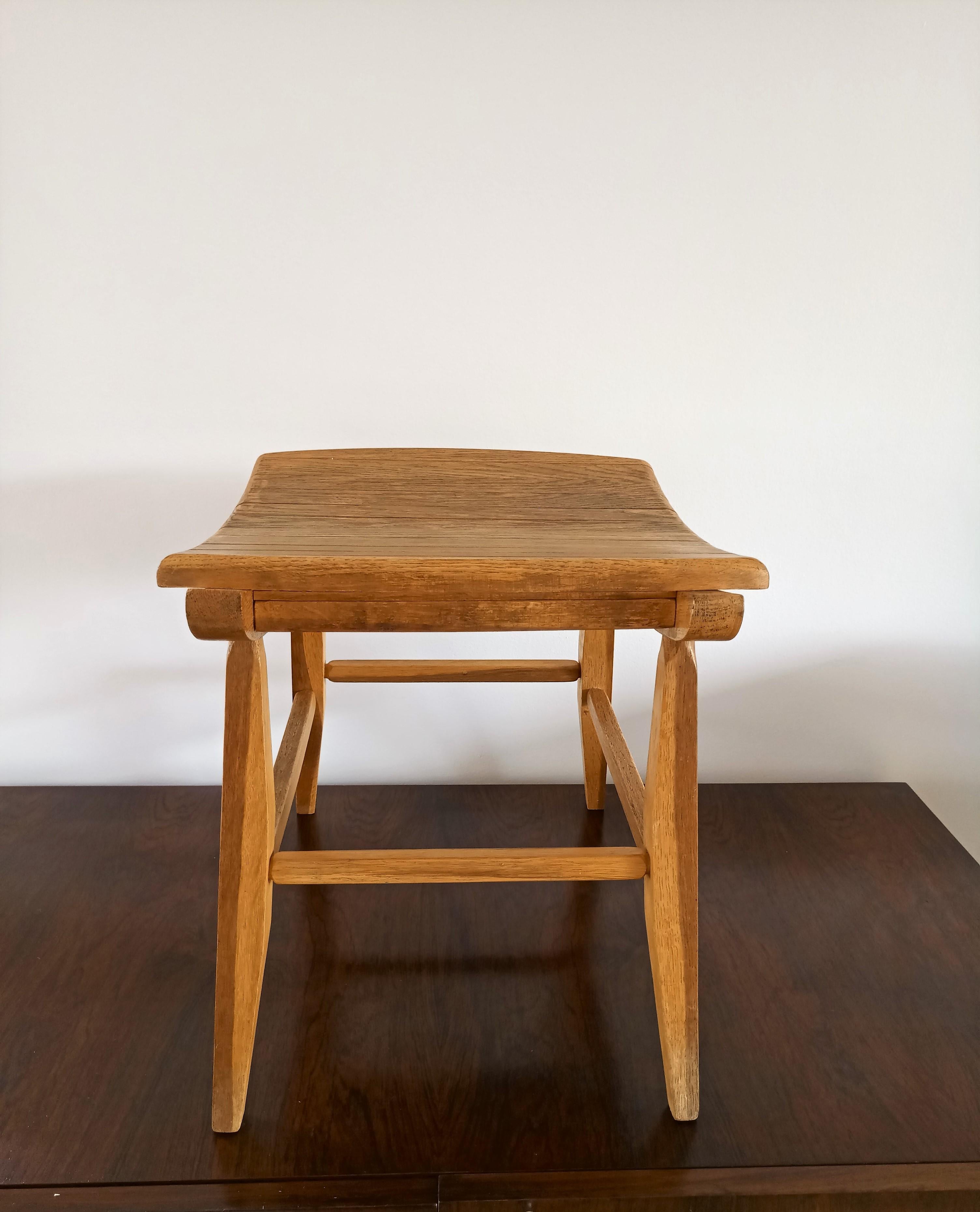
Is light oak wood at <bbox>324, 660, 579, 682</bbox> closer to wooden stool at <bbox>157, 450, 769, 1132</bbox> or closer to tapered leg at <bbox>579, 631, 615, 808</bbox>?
tapered leg at <bbox>579, 631, 615, 808</bbox>

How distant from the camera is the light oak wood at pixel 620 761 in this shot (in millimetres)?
798

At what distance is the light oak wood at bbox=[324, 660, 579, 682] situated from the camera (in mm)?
1113

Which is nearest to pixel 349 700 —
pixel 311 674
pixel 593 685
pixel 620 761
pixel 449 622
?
pixel 311 674

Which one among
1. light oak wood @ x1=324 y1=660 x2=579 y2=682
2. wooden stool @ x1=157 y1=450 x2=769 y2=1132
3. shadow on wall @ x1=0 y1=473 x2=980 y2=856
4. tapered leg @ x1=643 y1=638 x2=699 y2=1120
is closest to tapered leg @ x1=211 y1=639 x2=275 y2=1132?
wooden stool @ x1=157 y1=450 x2=769 y2=1132

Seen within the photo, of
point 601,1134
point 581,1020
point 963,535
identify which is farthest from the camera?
point 963,535

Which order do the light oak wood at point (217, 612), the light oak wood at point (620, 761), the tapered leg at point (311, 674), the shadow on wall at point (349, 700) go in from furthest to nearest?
the shadow on wall at point (349, 700) < the tapered leg at point (311, 674) < the light oak wood at point (620, 761) < the light oak wood at point (217, 612)

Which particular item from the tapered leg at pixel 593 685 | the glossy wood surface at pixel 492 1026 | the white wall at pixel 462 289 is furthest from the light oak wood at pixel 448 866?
the white wall at pixel 462 289

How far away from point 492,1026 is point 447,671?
44 centimetres

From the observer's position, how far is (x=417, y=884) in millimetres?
1057

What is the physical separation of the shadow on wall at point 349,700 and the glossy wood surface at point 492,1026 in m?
0.15

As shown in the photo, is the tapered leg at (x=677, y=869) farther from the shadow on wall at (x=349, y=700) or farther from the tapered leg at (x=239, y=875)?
the shadow on wall at (x=349, y=700)

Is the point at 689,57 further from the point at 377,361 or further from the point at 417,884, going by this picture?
the point at 417,884

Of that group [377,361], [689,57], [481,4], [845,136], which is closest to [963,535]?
[845,136]

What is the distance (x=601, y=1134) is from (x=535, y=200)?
3.72 feet
